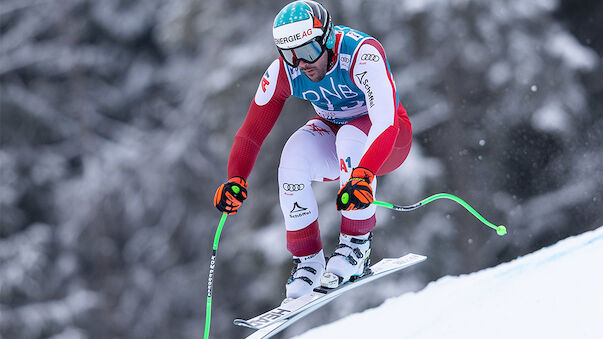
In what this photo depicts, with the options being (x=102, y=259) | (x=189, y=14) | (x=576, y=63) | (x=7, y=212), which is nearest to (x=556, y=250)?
(x=576, y=63)

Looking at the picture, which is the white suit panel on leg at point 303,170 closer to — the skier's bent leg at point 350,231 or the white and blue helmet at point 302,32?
the skier's bent leg at point 350,231

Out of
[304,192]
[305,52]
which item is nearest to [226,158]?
[304,192]

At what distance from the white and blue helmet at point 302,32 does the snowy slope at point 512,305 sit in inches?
66.4

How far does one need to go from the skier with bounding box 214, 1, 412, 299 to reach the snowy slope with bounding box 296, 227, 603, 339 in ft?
2.22

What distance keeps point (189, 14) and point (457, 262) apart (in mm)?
5332

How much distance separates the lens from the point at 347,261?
4.12 metres

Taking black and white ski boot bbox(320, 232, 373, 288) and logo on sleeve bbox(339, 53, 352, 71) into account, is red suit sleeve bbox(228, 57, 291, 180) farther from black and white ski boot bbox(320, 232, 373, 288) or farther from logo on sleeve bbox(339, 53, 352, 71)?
black and white ski boot bbox(320, 232, 373, 288)

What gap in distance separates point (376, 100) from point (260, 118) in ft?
Answer: 2.47

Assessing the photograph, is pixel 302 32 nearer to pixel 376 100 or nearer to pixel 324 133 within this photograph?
pixel 376 100

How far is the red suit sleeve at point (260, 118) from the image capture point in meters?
4.10

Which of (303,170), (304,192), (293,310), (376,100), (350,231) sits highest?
(376,100)

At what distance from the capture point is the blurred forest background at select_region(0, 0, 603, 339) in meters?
9.90

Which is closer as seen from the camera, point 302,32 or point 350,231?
point 302,32

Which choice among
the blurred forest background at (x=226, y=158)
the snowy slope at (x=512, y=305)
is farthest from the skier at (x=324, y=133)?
the blurred forest background at (x=226, y=158)
